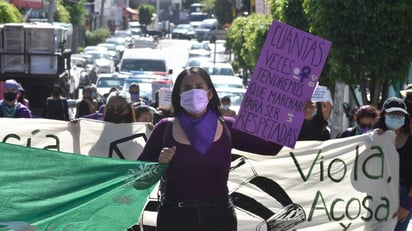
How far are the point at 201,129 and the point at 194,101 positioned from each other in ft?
0.52

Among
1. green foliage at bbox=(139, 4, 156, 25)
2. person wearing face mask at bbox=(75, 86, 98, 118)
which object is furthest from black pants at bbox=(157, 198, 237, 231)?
green foliage at bbox=(139, 4, 156, 25)

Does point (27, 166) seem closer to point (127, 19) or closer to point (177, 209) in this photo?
point (177, 209)

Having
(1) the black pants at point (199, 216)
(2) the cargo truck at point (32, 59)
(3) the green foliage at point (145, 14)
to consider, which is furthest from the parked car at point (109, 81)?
(3) the green foliage at point (145, 14)

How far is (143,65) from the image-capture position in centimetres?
3206

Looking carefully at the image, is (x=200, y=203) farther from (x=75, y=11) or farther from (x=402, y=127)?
(x=75, y=11)

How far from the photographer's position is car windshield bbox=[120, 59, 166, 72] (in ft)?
105

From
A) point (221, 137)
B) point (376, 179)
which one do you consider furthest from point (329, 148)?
point (221, 137)

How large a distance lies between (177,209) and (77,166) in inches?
28.7

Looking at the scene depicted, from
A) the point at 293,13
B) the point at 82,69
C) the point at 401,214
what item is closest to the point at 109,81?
the point at 293,13

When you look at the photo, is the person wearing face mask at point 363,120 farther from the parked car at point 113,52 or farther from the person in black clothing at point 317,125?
the parked car at point 113,52

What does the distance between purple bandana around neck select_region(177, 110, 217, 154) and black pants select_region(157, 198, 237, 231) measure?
0.30 meters

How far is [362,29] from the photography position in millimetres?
15469

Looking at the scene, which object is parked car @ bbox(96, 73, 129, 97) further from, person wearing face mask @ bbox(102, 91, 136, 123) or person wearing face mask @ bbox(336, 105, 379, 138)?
person wearing face mask @ bbox(336, 105, 379, 138)

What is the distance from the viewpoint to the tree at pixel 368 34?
15.4 meters
